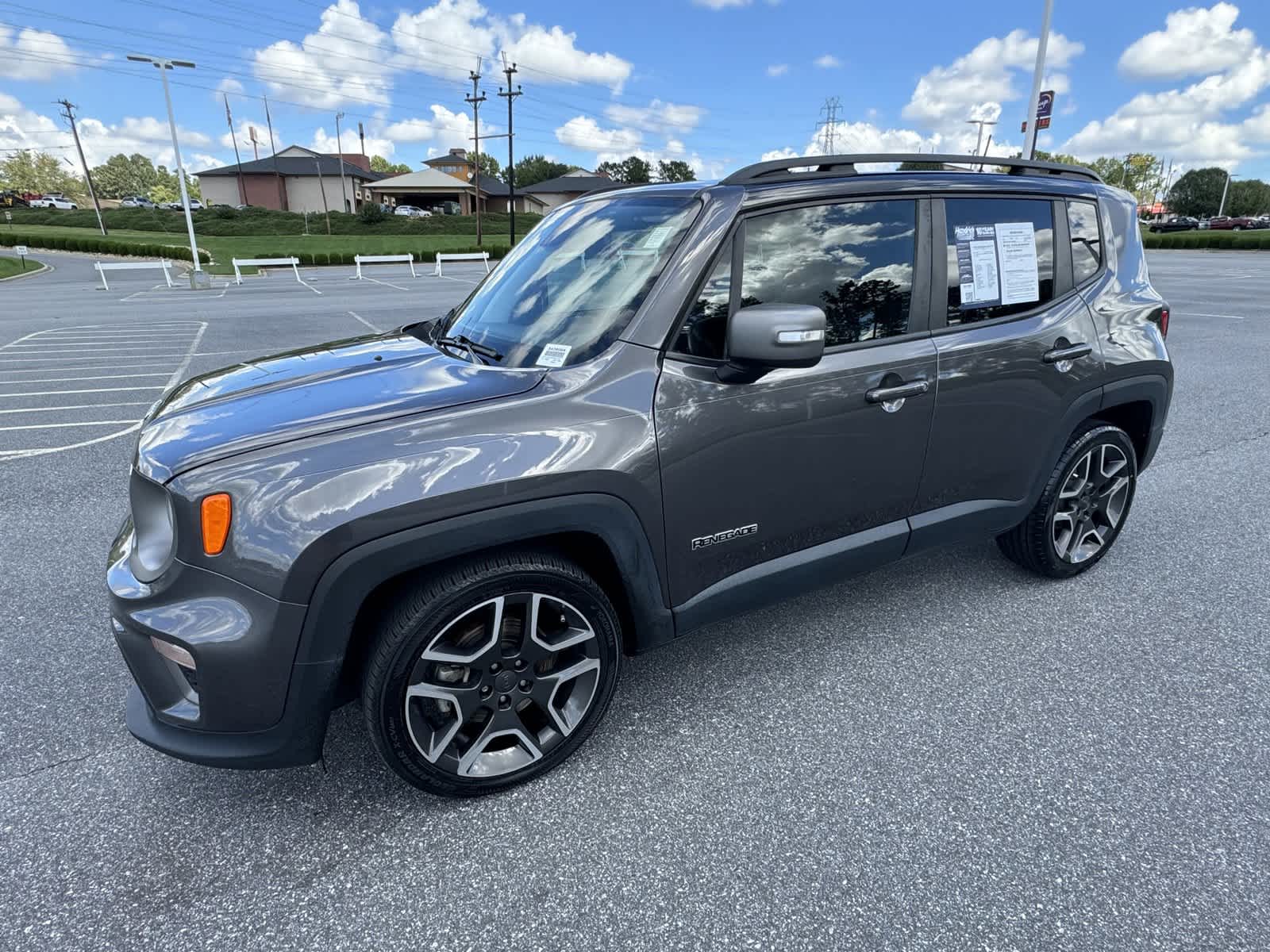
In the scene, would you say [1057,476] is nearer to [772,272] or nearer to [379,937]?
[772,272]

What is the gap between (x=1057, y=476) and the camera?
10.9ft

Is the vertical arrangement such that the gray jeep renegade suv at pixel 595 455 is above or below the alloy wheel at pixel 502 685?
above

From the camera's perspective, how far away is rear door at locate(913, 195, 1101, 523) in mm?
2822

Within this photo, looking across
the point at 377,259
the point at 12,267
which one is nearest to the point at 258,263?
the point at 377,259

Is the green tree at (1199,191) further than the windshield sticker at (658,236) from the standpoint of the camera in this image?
Yes

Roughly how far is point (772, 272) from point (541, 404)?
0.92m

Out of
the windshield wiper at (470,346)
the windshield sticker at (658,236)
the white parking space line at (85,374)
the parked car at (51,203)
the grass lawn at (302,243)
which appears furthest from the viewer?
the parked car at (51,203)

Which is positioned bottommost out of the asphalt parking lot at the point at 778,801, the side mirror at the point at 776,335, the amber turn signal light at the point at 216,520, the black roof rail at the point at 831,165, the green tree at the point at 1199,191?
the asphalt parking lot at the point at 778,801

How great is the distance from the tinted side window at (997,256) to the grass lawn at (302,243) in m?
35.5

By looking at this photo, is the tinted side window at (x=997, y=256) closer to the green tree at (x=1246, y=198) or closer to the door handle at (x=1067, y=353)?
the door handle at (x=1067, y=353)

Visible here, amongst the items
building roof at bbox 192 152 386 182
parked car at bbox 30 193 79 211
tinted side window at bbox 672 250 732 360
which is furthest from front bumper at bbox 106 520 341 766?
parked car at bbox 30 193 79 211

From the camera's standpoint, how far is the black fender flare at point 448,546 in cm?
187

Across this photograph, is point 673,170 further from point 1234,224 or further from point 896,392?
point 896,392

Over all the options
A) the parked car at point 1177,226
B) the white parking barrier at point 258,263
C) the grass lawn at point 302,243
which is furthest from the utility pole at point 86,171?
the parked car at point 1177,226
